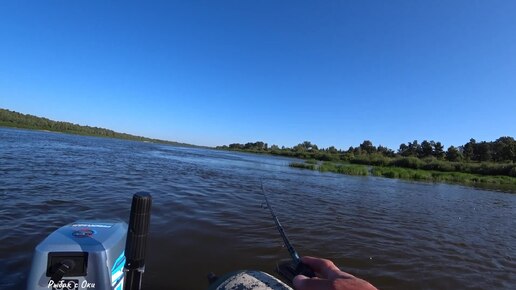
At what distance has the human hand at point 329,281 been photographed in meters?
1.76

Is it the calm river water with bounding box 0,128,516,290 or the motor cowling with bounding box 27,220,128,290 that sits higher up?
the motor cowling with bounding box 27,220,128,290

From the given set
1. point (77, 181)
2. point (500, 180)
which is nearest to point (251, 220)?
point (77, 181)

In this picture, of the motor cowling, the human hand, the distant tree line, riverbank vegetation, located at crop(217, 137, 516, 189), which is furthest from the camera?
the distant tree line

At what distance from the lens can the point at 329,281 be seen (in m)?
1.86

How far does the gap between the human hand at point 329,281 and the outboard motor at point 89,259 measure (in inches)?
58.8

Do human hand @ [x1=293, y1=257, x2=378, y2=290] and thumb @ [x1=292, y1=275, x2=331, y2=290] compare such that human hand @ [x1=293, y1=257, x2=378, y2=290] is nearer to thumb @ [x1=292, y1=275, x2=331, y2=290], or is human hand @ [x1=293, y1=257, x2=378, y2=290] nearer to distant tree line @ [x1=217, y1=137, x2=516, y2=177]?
thumb @ [x1=292, y1=275, x2=331, y2=290]

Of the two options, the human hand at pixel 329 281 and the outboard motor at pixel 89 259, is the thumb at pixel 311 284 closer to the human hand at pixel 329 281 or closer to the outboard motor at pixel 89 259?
the human hand at pixel 329 281

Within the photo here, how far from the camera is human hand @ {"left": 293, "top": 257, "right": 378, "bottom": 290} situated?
1.76 m

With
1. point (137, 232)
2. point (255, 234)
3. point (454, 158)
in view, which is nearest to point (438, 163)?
point (454, 158)

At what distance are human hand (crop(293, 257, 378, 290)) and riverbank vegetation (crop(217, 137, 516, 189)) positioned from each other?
3314cm

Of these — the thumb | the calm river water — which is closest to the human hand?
the thumb

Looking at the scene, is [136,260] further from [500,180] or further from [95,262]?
[500,180]

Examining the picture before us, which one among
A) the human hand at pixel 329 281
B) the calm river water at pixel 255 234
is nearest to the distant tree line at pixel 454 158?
the calm river water at pixel 255 234

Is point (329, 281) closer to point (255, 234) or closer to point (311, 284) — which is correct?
point (311, 284)
